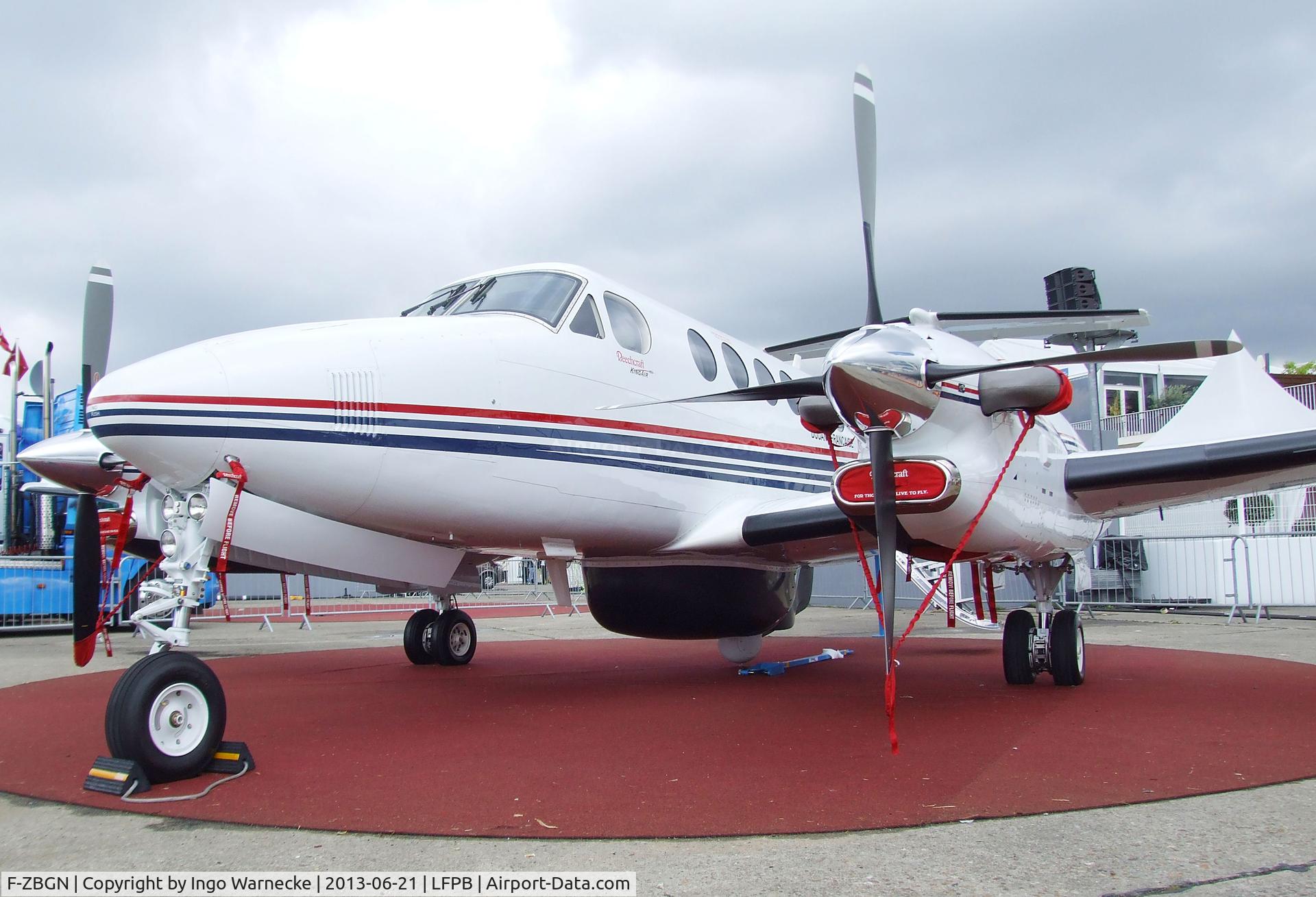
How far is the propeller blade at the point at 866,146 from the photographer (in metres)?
6.57

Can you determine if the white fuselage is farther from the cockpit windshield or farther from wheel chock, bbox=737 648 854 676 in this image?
wheel chock, bbox=737 648 854 676

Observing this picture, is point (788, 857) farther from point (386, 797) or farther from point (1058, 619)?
point (1058, 619)

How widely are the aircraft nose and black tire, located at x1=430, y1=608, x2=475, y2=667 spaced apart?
5.59m

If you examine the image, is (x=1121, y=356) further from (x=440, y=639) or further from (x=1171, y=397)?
(x=1171, y=397)

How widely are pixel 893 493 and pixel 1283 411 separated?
11.7 ft

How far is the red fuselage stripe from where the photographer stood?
4.75 meters

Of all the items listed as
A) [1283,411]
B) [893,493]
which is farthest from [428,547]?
[1283,411]

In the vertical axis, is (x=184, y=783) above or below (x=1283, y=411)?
below

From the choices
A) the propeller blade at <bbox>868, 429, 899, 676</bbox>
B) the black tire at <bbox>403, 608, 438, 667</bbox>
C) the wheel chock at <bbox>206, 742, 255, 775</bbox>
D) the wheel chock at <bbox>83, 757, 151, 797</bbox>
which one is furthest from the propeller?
the black tire at <bbox>403, 608, 438, 667</bbox>

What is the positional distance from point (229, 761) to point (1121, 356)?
5.69m

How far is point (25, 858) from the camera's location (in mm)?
3402

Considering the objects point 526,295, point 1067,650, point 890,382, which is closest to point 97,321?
point 526,295

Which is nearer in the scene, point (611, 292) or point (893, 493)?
point (893, 493)

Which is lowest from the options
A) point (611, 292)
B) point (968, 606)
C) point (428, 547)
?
point (968, 606)
